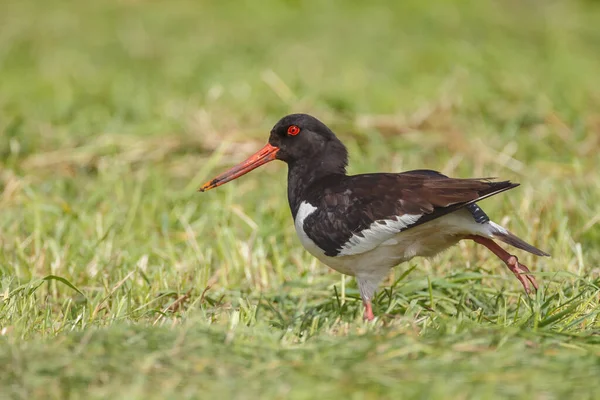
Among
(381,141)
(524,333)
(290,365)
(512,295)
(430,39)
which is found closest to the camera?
(290,365)

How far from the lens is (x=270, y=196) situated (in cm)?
690

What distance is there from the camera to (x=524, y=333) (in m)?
3.65

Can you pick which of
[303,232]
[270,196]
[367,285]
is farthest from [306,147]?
[270,196]

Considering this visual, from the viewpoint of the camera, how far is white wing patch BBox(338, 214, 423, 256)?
4520 mm

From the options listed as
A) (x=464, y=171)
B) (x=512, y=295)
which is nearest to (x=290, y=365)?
(x=512, y=295)

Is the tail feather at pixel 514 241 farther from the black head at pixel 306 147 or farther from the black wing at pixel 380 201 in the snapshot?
the black head at pixel 306 147

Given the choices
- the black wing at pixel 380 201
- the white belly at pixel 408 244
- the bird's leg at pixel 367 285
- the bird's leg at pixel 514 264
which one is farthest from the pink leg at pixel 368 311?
the bird's leg at pixel 514 264

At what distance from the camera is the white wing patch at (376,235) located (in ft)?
14.8

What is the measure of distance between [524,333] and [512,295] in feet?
4.03

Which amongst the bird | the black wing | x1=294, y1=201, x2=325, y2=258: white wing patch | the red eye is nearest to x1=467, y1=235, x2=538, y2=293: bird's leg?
the bird

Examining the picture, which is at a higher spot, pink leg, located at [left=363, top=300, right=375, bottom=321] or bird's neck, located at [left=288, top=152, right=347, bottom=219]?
bird's neck, located at [left=288, top=152, right=347, bottom=219]

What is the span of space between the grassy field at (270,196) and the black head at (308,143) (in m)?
0.63

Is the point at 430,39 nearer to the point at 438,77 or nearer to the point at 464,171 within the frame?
the point at 438,77

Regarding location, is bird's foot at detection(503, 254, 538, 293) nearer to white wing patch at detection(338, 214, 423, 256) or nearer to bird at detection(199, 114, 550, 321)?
bird at detection(199, 114, 550, 321)
